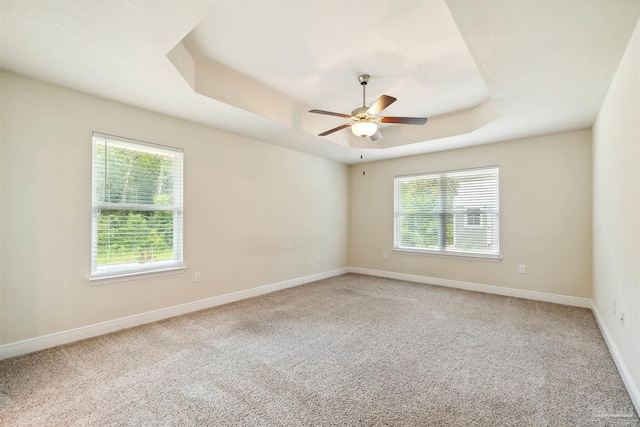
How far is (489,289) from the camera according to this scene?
15.0 feet

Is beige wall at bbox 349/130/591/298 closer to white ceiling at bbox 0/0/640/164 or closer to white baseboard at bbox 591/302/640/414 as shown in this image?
white ceiling at bbox 0/0/640/164

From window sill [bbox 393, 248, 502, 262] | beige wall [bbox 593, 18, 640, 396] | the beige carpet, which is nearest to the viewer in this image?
the beige carpet

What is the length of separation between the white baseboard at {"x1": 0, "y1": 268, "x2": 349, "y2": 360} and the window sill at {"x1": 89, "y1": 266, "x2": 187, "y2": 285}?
0.40 m

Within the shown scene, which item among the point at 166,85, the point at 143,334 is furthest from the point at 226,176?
the point at 143,334

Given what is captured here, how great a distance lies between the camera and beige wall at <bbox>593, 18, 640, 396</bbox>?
1907 mm

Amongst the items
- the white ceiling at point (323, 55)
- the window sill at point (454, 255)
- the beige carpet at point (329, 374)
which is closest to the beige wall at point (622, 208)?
the white ceiling at point (323, 55)

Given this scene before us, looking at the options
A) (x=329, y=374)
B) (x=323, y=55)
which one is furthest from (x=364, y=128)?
(x=329, y=374)

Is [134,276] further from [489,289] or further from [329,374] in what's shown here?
[489,289]

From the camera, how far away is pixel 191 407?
1810mm

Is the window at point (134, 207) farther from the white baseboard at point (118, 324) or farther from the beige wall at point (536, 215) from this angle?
the beige wall at point (536, 215)

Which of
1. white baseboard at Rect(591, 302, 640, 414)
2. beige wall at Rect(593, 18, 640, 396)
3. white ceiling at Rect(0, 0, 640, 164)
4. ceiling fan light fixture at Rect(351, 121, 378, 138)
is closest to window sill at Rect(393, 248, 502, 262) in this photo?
beige wall at Rect(593, 18, 640, 396)

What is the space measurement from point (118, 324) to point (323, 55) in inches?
133

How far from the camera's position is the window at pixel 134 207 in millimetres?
2986

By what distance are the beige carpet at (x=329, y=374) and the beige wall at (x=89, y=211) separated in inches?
14.2
